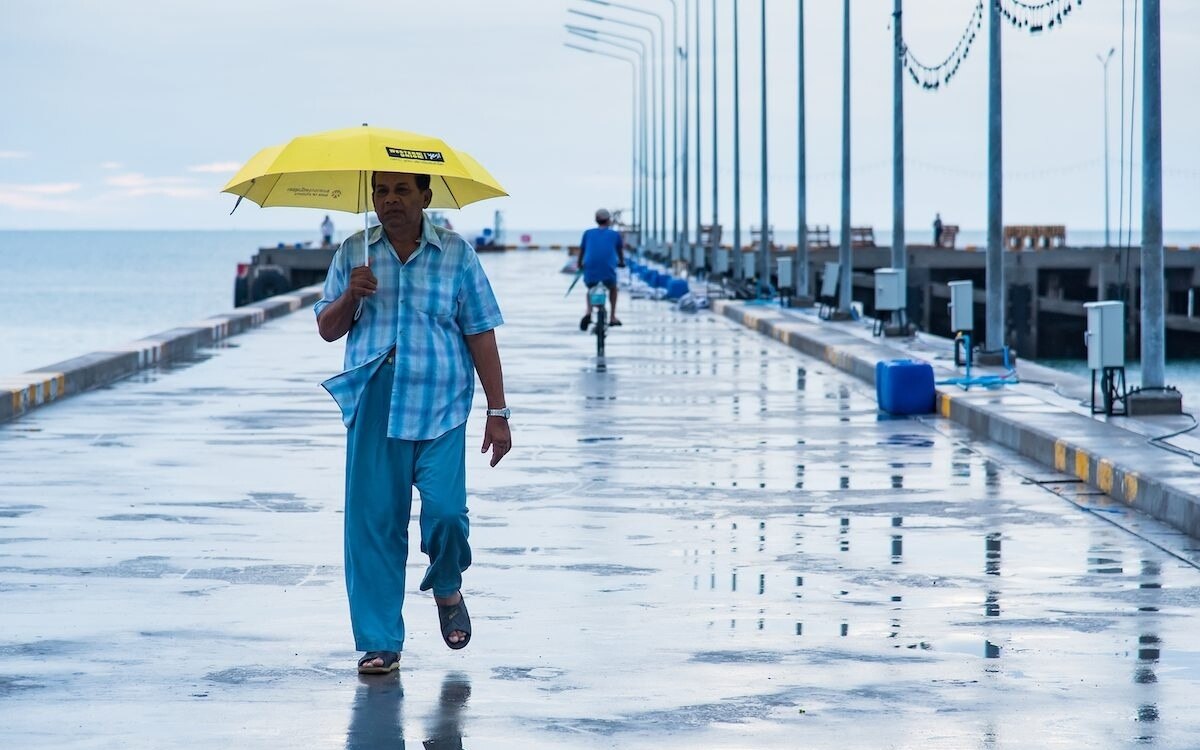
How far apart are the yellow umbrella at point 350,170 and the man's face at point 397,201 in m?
0.06

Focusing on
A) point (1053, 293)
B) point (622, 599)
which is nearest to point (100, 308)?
point (1053, 293)

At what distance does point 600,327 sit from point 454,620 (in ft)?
65.6

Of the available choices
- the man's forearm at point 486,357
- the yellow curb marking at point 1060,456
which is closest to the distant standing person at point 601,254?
the yellow curb marking at point 1060,456

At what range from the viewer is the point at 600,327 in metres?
28.4

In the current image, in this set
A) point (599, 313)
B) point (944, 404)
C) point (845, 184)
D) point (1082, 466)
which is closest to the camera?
point (1082, 466)

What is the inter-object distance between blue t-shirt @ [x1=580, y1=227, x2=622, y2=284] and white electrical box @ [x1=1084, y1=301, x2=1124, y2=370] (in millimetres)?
12020

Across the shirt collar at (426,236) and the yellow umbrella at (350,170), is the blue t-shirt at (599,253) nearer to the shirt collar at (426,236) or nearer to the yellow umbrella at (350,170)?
the yellow umbrella at (350,170)

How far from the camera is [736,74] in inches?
2339

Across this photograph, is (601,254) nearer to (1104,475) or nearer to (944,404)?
(944,404)

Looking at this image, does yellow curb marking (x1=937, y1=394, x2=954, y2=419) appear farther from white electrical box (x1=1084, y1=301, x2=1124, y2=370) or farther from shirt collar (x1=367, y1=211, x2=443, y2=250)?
shirt collar (x1=367, y1=211, x2=443, y2=250)

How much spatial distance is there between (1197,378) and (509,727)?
49.8 meters

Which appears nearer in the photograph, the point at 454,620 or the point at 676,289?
the point at 454,620

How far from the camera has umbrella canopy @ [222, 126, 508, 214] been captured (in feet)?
26.9

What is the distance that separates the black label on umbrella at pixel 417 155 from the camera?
27.0ft
